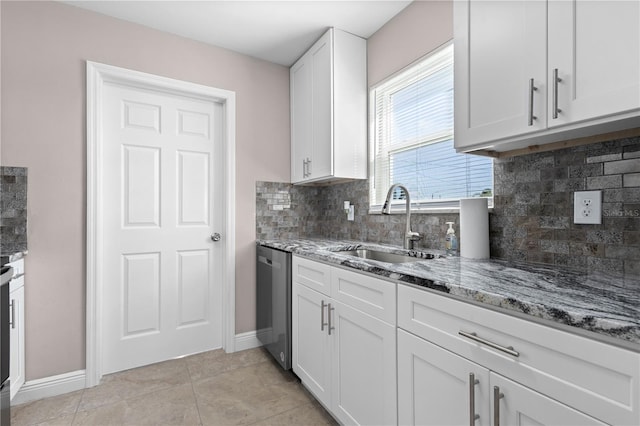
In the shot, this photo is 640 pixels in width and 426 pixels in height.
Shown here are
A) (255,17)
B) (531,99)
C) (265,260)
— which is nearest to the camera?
(531,99)

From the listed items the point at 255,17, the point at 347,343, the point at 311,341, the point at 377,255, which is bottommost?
the point at 311,341

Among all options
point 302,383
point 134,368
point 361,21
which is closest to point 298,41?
point 361,21

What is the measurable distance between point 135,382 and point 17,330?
2.52 ft

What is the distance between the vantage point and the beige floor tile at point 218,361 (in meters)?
2.28

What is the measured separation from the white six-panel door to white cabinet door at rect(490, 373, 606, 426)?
2247 millimetres

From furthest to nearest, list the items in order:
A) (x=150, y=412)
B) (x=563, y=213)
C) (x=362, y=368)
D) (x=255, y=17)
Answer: (x=255, y=17)
(x=150, y=412)
(x=362, y=368)
(x=563, y=213)

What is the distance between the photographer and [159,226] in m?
2.45

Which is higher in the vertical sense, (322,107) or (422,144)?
(322,107)

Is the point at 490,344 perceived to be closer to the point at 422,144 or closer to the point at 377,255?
the point at 377,255

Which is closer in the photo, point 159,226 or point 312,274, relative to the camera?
point 312,274

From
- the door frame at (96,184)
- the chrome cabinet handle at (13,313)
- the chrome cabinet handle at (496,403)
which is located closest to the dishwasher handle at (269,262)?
the door frame at (96,184)

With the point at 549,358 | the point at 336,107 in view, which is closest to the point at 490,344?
the point at 549,358

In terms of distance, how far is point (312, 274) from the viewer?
1.87m

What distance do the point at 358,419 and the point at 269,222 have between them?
1.76 m
